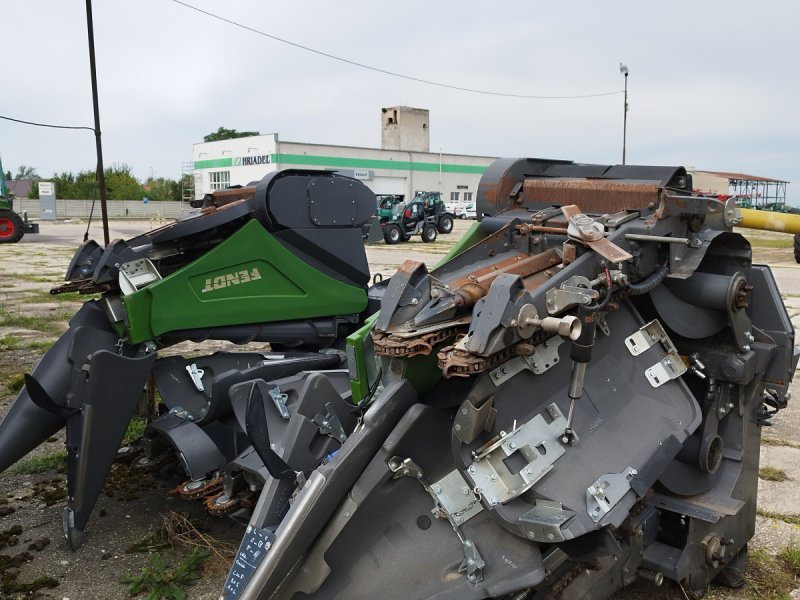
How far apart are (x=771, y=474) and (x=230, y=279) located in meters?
3.71

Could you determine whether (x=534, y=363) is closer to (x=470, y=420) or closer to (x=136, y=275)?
(x=470, y=420)

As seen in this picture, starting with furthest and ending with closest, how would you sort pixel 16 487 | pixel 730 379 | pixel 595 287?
pixel 16 487, pixel 730 379, pixel 595 287

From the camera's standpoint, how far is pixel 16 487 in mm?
4980

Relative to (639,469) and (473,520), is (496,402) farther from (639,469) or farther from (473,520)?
(639,469)

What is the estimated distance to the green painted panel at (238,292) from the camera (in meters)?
4.35

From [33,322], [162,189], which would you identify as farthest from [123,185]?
[33,322]

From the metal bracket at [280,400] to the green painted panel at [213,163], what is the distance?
43028 millimetres

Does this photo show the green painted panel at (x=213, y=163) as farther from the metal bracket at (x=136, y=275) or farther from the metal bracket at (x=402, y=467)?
the metal bracket at (x=402, y=467)

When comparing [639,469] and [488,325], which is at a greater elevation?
[488,325]

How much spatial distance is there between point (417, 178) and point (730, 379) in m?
46.1

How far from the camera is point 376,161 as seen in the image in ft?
150

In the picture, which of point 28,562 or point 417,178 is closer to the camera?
point 28,562

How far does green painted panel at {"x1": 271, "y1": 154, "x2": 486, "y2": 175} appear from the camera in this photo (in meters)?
42.3

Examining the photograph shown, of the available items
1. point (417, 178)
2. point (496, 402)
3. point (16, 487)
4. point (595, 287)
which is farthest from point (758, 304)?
point (417, 178)
